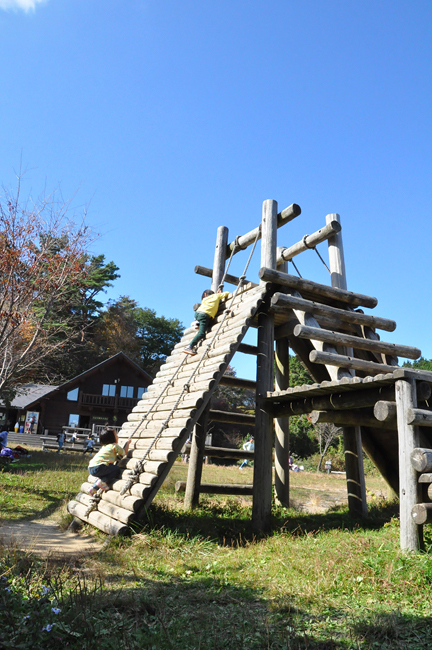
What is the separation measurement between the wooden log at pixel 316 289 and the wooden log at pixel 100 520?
184 inches

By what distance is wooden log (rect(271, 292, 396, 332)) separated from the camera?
8.13 meters

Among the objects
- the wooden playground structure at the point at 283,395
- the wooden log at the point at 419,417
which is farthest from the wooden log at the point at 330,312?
the wooden log at the point at 419,417

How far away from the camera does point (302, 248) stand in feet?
34.0

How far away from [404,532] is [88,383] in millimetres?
35405

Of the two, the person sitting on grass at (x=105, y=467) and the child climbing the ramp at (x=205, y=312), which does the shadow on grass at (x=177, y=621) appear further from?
the child climbing the ramp at (x=205, y=312)

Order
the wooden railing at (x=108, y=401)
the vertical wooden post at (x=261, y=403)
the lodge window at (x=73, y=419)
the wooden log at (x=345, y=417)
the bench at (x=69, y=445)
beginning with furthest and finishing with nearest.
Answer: the wooden railing at (x=108, y=401), the lodge window at (x=73, y=419), the bench at (x=69, y=445), the vertical wooden post at (x=261, y=403), the wooden log at (x=345, y=417)

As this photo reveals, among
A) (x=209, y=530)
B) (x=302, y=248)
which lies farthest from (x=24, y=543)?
(x=302, y=248)

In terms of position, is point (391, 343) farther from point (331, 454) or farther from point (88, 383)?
point (88, 383)

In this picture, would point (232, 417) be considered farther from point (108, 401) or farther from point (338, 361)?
point (108, 401)

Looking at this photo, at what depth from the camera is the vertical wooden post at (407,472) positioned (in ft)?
16.6

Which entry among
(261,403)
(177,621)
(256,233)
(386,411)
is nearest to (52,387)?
(256,233)

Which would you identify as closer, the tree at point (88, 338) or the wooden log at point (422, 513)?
the wooden log at point (422, 513)

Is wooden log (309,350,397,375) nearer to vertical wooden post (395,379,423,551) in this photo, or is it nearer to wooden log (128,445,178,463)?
vertical wooden post (395,379,423,551)

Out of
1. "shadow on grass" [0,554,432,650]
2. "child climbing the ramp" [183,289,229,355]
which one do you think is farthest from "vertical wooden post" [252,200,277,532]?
"shadow on grass" [0,554,432,650]
